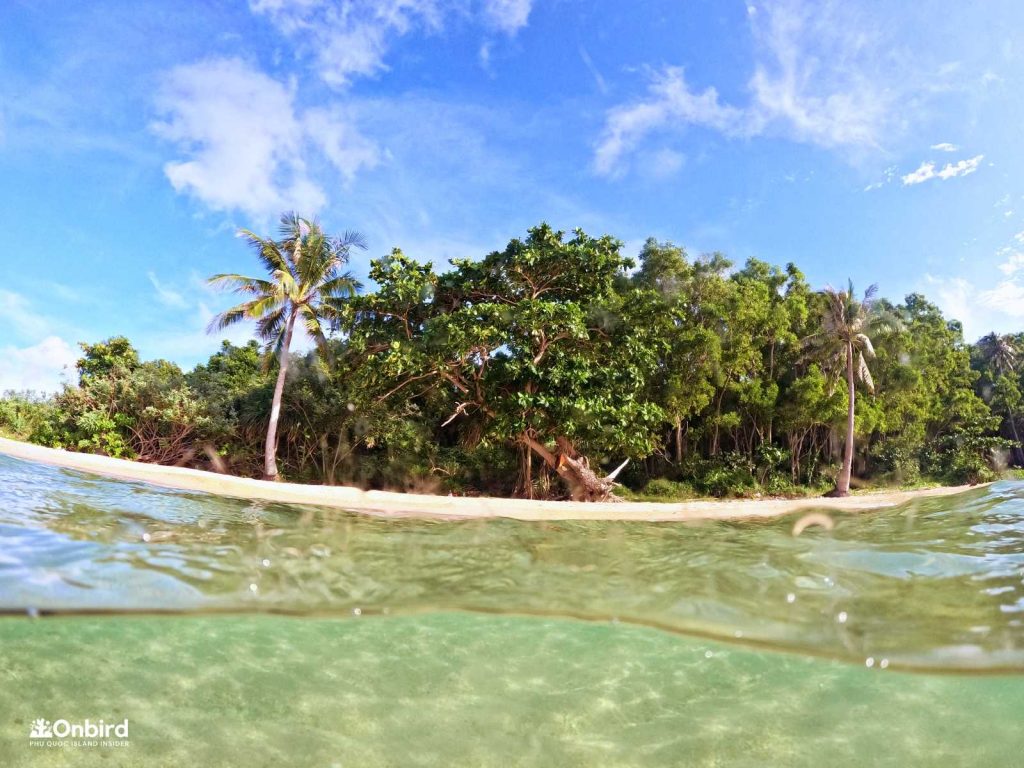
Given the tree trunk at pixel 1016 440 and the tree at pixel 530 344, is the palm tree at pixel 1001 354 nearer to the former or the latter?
the tree trunk at pixel 1016 440

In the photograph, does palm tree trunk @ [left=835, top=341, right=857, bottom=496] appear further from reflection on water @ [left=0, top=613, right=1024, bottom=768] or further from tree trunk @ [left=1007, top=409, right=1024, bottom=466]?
tree trunk @ [left=1007, top=409, right=1024, bottom=466]

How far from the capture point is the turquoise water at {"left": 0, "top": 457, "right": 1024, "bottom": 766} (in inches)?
129

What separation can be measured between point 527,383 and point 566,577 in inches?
413

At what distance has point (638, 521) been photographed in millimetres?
11781

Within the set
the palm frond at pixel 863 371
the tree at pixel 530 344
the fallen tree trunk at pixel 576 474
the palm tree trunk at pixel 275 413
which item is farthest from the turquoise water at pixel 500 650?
the palm frond at pixel 863 371

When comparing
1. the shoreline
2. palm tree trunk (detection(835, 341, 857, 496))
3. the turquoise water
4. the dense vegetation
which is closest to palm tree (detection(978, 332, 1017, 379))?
the dense vegetation

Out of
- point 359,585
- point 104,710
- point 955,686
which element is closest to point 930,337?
point 955,686

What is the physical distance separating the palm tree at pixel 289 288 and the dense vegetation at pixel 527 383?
75 millimetres

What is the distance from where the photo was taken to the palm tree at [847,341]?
78.7 feet

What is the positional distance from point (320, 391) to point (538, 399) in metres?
10.1

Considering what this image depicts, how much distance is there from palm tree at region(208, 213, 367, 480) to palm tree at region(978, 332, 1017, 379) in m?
48.1

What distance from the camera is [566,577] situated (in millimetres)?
5598

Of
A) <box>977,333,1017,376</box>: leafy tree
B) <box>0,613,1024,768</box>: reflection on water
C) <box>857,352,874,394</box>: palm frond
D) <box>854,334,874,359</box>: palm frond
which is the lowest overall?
<box>0,613,1024,768</box>: reflection on water

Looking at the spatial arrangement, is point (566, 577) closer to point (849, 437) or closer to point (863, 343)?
point (849, 437)
